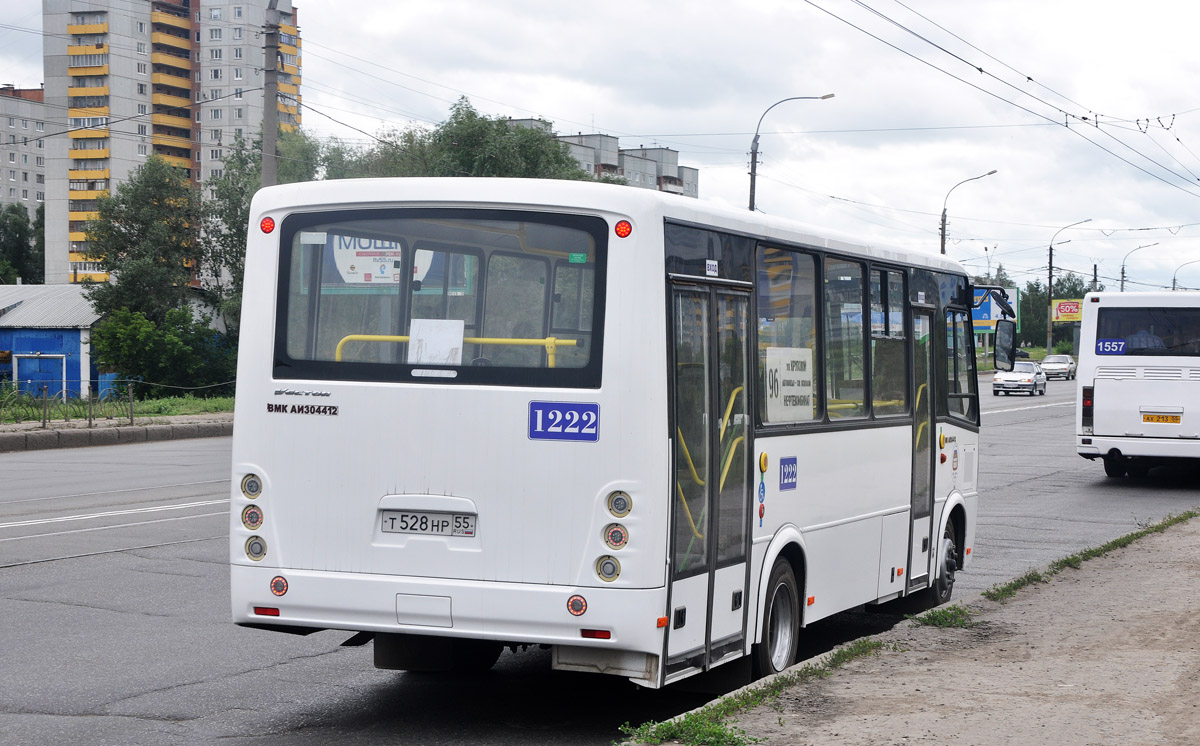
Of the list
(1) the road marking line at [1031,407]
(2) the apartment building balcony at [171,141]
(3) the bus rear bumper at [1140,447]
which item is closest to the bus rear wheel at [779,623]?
(3) the bus rear bumper at [1140,447]

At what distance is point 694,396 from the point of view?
619cm

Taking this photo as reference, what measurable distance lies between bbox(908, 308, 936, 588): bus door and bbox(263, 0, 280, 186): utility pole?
14980 mm

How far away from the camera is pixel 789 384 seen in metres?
7.32

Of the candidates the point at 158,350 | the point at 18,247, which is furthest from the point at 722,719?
the point at 18,247

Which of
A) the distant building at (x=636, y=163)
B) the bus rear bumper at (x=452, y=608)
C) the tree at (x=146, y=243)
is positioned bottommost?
the bus rear bumper at (x=452, y=608)

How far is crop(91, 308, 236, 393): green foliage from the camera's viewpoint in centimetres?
4966

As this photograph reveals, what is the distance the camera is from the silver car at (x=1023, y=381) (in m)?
60.3

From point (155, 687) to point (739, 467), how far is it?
3261 mm

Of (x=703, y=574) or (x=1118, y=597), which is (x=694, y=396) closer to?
(x=703, y=574)

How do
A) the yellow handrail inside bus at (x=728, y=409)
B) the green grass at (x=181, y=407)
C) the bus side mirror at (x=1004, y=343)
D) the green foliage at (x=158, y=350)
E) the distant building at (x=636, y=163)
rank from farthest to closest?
the distant building at (x=636, y=163)
the green foliage at (x=158, y=350)
the green grass at (x=181, y=407)
the bus side mirror at (x=1004, y=343)
the yellow handrail inside bus at (x=728, y=409)

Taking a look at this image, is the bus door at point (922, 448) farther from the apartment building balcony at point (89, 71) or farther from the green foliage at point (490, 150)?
the apartment building balcony at point (89, 71)

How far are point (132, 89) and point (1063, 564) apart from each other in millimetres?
139727

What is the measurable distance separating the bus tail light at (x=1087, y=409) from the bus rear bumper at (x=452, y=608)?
17.3 m

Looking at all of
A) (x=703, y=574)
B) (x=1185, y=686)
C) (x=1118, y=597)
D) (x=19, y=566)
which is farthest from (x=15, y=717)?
(x=1118, y=597)
